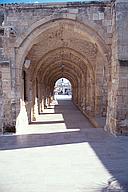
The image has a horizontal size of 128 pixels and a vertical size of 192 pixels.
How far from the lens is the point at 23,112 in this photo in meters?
9.47

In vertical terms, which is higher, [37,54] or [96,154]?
[37,54]

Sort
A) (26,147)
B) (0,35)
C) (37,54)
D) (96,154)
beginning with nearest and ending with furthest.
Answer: (96,154)
(26,147)
(0,35)
(37,54)

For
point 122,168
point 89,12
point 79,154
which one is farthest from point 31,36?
point 122,168

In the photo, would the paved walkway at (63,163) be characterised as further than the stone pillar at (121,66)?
No

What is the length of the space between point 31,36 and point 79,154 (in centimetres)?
436

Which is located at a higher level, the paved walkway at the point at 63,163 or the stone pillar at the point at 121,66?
the stone pillar at the point at 121,66

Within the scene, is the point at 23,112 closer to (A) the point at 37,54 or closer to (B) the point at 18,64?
(B) the point at 18,64

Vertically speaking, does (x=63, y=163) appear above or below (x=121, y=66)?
below

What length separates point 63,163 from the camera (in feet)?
16.5

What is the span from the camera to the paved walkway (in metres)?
3.93

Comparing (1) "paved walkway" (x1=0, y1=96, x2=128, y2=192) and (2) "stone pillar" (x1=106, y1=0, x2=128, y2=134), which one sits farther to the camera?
(2) "stone pillar" (x1=106, y1=0, x2=128, y2=134)

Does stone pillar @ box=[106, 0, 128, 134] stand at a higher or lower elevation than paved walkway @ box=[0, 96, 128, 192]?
higher

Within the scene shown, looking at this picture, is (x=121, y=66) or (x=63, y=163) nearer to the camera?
(x=63, y=163)

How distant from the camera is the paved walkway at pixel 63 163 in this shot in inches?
155
